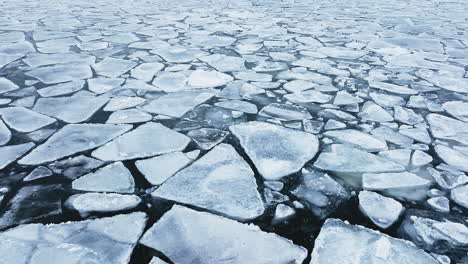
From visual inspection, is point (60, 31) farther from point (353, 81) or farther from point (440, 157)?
point (440, 157)

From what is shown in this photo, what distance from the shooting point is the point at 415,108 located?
7.25 feet

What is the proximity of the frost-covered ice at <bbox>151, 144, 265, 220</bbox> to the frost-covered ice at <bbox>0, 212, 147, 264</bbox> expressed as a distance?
0.21 m

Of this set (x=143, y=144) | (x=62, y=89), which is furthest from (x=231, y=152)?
(x=62, y=89)

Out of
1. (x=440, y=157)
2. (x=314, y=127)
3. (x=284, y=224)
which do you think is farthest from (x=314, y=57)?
(x=284, y=224)

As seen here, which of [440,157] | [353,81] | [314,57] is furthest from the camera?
[314,57]

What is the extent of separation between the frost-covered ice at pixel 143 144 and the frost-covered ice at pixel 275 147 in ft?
1.12

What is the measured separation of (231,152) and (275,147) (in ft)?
0.78

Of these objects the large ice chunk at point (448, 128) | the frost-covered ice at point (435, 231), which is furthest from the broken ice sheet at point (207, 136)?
the large ice chunk at point (448, 128)

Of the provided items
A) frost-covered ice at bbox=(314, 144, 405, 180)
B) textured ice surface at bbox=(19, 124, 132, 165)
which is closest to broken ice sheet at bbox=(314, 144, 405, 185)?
frost-covered ice at bbox=(314, 144, 405, 180)

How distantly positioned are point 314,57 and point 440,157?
5.95 feet

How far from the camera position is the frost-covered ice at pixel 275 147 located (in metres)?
1.57

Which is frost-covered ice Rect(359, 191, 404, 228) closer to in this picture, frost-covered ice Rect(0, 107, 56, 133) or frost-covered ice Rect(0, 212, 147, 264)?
frost-covered ice Rect(0, 212, 147, 264)

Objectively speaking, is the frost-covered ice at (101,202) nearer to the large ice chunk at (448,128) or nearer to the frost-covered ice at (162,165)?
the frost-covered ice at (162,165)

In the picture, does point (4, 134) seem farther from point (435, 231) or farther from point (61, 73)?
point (435, 231)
